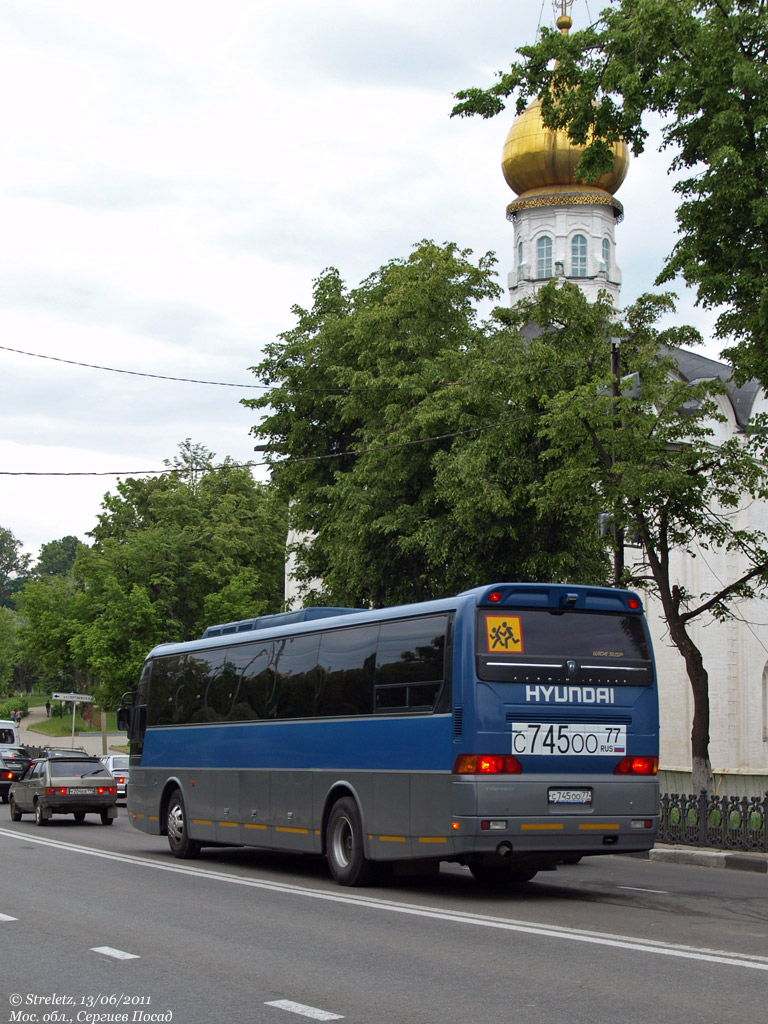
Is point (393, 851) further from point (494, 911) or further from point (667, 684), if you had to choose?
point (667, 684)

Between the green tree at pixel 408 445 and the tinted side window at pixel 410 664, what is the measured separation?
29.3 ft

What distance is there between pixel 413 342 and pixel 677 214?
10579 millimetres

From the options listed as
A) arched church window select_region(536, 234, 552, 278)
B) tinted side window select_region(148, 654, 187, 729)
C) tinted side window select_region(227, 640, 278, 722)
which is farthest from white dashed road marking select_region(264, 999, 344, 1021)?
arched church window select_region(536, 234, 552, 278)

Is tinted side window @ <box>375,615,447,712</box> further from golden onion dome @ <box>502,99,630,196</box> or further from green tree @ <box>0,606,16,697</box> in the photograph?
green tree @ <box>0,606,16,697</box>

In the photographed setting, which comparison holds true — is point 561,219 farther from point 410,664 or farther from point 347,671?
point 410,664

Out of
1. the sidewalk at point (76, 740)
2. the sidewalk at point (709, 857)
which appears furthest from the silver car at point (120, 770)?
the sidewalk at point (76, 740)

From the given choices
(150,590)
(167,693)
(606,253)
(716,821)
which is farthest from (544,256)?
(167,693)

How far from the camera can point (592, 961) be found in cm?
852

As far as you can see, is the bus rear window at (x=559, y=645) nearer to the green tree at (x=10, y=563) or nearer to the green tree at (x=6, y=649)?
the green tree at (x=6, y=649)

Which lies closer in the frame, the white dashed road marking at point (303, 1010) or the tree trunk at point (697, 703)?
the white dashed road marking at point (303, 1010)

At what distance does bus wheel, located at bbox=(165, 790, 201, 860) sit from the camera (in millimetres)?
18125

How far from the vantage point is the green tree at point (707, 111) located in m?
18.8

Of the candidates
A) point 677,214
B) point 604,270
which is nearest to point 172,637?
point 604,270

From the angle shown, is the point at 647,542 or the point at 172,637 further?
the point at 172,637
